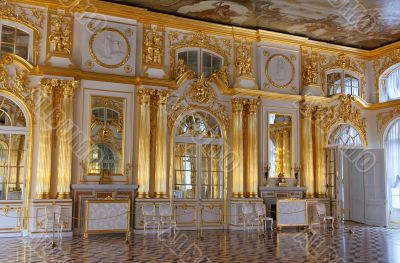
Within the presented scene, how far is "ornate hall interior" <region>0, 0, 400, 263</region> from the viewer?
35.2ft

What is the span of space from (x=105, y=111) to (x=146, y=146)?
1440 millimetres

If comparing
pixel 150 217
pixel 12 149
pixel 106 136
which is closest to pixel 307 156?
pixel 150 217

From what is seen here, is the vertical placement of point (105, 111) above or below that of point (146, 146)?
above

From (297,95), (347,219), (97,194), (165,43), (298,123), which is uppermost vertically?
(165,43)

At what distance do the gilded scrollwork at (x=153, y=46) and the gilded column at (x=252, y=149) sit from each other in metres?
3.09

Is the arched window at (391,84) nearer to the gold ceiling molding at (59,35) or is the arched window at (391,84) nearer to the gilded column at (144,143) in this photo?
the gilded column at (144,143)

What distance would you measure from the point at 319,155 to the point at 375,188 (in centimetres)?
224

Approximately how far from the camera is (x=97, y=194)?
37.2 ft

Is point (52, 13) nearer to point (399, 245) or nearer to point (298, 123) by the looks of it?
point (298, 123)

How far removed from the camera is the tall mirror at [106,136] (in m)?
11.6

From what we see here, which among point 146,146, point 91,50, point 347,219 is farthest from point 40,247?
point 347,219

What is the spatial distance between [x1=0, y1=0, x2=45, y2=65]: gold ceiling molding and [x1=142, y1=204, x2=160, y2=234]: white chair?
4.64 m

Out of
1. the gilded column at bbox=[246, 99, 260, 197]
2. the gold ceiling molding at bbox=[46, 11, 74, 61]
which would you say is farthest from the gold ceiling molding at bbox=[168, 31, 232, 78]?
the gold ceiling molding at bbox=[46, 11, 74, 61]

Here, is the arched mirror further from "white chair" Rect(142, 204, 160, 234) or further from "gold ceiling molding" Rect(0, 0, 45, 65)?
"white chair" Rect(142, 204, 160, 234)
